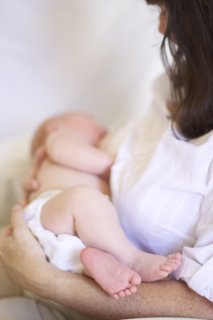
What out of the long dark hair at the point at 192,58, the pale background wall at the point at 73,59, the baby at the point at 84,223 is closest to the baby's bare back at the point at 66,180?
the baby at the point at 84,223

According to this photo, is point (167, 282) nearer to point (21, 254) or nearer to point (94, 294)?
point (94, 294)

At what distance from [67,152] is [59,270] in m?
0.29

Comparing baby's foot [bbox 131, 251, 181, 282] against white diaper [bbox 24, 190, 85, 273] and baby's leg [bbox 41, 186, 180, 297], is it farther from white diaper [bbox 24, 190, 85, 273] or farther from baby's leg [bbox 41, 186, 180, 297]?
white diaper [bbox 24, 190, 85, 273]

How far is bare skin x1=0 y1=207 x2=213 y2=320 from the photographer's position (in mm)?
804

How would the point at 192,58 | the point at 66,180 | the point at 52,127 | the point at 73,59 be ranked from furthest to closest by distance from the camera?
the point at 73,59, the point at 52,127, the point at 66,180, the point at 192,58

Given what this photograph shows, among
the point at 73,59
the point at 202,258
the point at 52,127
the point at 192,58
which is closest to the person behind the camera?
the point at 202,258

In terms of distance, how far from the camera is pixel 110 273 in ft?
2.65

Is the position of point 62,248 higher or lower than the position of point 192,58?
lower

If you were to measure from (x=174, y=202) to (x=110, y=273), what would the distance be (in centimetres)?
17

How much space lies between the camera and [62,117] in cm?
133

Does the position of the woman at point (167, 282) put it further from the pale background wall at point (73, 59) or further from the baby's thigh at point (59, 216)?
the pale background wall at point (73, 59)

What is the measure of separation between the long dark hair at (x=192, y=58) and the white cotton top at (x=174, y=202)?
4cm

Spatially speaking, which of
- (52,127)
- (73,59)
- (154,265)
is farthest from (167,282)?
(73,59)

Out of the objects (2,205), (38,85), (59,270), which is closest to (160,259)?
(59,270)
